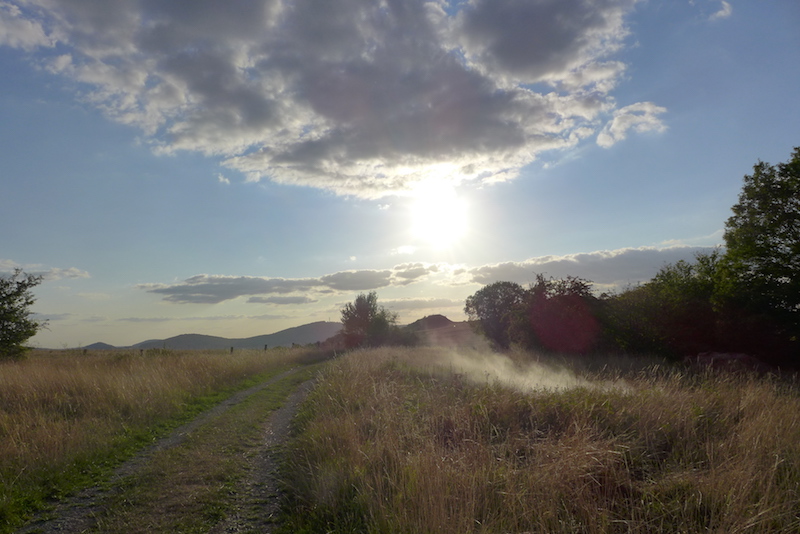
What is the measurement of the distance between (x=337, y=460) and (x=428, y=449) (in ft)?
4.99

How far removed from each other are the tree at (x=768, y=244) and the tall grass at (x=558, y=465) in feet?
48.7

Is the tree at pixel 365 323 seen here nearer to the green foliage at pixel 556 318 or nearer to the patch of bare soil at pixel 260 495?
the green foliage at pixel 556 318

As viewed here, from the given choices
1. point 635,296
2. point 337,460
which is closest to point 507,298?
point 635,296

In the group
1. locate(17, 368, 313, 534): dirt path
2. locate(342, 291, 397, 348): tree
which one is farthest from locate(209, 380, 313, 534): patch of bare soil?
locate(342, 291, 397, 348): tree

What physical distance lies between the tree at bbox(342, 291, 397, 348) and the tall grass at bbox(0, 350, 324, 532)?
45.5 metres

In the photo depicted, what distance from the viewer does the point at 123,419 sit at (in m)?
10.8

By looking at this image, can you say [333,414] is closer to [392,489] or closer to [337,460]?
[337,460]

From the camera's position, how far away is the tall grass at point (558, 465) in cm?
491

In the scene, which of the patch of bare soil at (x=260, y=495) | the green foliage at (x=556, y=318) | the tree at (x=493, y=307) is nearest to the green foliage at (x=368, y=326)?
the tree at (x=493, y=307)

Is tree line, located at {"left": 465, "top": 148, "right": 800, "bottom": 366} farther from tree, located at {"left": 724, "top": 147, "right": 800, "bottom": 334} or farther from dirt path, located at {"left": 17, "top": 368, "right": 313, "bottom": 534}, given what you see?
dirt path, located at {"left": 17, "top": 368, "right": 313, "bottom": 534}

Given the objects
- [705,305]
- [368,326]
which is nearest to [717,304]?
[705,305]

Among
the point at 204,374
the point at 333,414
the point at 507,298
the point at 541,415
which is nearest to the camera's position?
the point at 541,415

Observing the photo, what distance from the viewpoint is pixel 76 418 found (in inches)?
412

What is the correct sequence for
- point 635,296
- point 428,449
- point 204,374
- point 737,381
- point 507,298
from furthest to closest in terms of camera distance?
point 507,298 < point 635,296 < point 204,374 < point 737,381 < point 428,449
